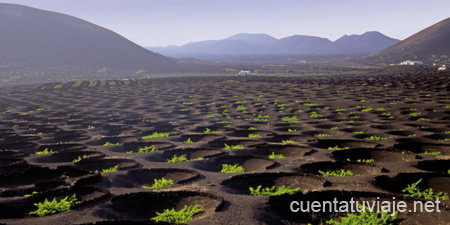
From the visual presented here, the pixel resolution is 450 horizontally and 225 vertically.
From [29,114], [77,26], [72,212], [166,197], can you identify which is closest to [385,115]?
[166,197]

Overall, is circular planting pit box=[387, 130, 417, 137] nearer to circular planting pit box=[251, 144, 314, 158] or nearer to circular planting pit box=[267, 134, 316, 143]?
circular planting pit box=[267, 134, 316, 143]

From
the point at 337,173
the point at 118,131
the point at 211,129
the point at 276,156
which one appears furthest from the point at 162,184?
the point at 118,131

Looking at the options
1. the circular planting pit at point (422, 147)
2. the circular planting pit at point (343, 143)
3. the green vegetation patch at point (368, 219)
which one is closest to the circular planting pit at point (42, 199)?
the green vegetation patch at point (368, 219)

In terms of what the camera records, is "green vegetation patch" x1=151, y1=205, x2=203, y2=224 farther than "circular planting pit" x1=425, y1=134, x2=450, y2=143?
No

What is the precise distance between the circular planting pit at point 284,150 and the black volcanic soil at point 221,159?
0.04 metres

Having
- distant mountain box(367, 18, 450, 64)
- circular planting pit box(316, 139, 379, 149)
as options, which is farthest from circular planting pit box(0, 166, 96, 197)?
distant mountain box(367, 18, 450, 64)

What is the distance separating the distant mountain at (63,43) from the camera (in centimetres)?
10212

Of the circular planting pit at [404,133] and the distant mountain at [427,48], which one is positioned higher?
the distant mountain at [427,48]

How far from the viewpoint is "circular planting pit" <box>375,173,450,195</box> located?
27.8ft

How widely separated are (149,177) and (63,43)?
376 feet

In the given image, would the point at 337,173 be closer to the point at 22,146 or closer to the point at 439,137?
the point at 439,137

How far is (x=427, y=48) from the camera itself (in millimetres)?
132750

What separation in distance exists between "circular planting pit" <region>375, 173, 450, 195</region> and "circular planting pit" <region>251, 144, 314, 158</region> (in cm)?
370

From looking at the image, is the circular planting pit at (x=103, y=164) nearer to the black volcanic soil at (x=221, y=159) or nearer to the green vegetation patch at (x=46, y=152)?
the black volcanic soil at (x=221, y=159)
